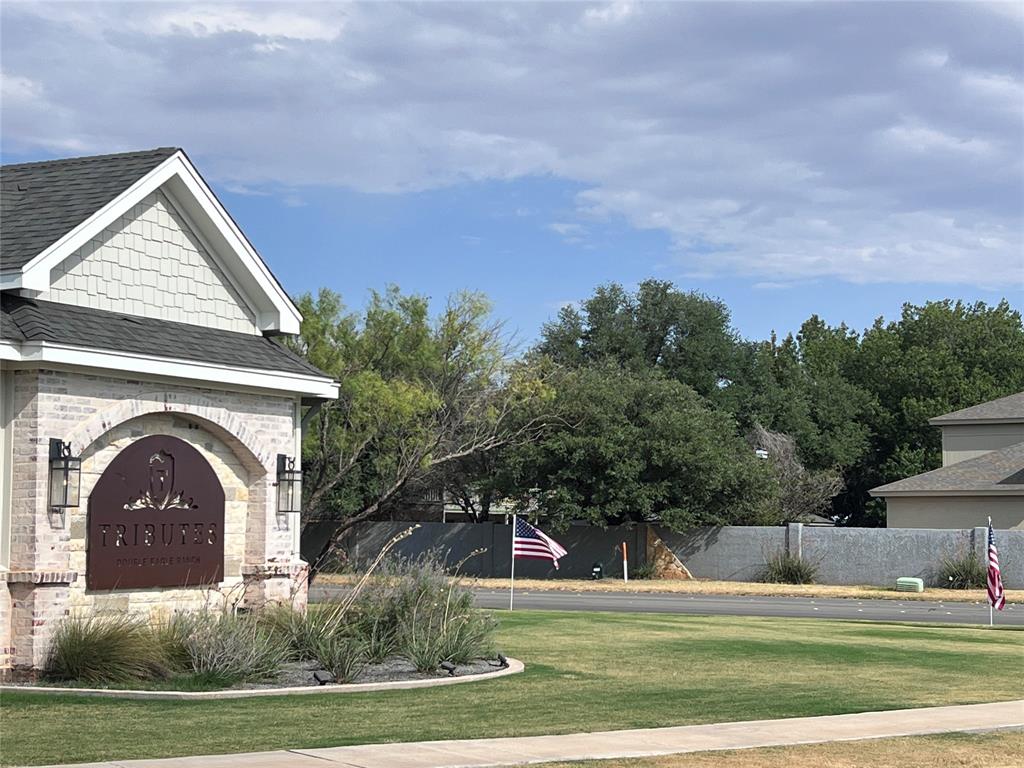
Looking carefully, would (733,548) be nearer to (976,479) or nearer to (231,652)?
(976,479)

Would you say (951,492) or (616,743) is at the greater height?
(951,492)

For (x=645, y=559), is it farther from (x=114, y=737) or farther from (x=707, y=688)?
(x=114, y=737)

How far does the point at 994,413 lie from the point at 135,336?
44.5 m

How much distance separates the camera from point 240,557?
19297 mm

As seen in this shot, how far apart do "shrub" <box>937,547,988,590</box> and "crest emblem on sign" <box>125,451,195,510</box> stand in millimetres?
29763

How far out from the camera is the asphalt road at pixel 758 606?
31.2 meters

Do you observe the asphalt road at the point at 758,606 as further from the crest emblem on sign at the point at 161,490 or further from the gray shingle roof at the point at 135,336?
the crest emblem on sign at the point at 161,490

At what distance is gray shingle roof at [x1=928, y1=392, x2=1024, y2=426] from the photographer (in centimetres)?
5394

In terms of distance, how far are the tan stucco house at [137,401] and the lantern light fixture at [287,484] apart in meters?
0.02

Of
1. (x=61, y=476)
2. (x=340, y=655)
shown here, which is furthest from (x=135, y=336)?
(x=340, y=655)

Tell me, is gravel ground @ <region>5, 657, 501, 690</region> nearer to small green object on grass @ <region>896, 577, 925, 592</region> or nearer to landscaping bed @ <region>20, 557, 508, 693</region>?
landscaping bed @ <region>20, 557, 508, 693</region>

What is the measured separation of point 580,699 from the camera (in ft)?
47.5

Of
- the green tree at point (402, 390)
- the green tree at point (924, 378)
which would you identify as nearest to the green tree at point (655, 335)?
the green tree at point (924, 378)

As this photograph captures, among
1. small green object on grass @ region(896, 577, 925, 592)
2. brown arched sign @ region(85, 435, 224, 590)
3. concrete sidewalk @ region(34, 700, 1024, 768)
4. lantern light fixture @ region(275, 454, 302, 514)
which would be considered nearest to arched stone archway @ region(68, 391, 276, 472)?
lantern light fixture @ region(275, 454, 302, 514)
